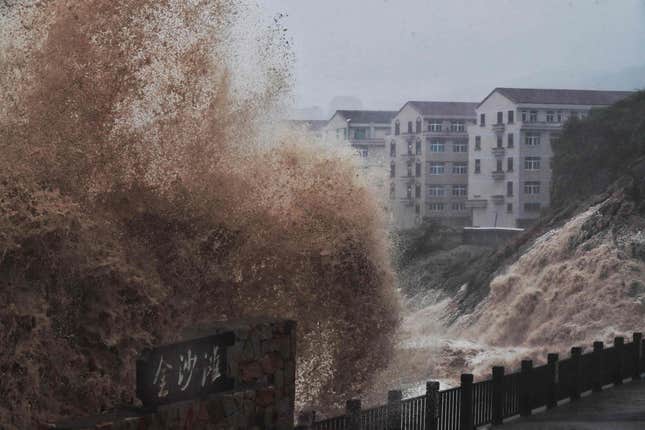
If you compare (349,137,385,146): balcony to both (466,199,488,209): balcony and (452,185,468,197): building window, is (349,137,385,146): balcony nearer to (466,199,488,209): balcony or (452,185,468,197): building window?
(452,185,468,197): building window

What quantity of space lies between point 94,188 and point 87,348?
12.7 feet

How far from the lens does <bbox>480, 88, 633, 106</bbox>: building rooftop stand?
74688 mm

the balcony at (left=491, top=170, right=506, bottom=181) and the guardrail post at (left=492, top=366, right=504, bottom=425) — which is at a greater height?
the balcony at (left=491, top=170, right=506, bottom=181)

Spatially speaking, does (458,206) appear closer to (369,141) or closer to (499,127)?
(499,127)

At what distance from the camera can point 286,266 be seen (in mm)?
27625

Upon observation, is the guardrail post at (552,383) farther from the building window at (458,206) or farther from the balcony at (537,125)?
the building window at (458,206)

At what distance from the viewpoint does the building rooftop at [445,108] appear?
80.9 metres

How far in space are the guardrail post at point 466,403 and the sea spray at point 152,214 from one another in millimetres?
7285

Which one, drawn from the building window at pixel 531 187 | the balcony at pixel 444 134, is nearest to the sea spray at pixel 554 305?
the building window at pixel 531 187

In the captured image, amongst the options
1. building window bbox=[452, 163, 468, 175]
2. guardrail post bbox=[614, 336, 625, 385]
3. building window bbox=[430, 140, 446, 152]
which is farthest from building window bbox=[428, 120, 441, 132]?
guardrail post bbox=[614, 336, 625, 385]

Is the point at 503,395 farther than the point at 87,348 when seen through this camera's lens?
No

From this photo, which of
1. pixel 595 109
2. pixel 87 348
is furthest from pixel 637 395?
pixel 595 109

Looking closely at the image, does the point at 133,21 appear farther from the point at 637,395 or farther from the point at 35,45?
the point at 637,395

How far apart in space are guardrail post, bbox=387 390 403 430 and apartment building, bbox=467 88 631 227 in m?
60.0
